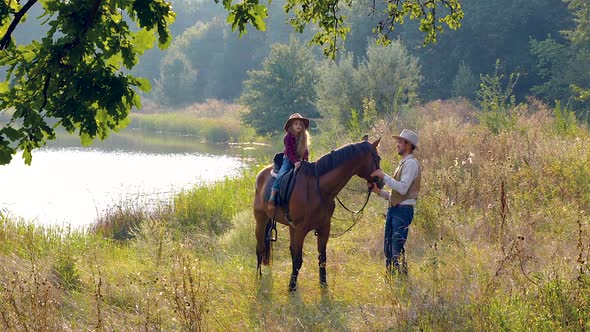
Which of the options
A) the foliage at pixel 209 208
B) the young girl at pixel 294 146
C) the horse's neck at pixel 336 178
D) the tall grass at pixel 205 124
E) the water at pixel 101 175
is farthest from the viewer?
the tall grass at pixel 205 124

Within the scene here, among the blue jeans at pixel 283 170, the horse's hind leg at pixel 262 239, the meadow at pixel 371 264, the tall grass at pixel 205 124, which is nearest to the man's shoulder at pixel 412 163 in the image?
the meadow at pixel 371 264

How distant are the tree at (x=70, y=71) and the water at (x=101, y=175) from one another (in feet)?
26.4

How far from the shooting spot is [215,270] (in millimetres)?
8031

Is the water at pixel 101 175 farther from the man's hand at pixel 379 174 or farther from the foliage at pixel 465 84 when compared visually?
the foliage at pixel 465 84

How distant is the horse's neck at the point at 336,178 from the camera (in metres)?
6.76

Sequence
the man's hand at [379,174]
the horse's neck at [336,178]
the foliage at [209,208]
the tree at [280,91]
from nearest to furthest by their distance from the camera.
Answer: the man's hand at [379,174]
the horse's neck at [336,178]
the foliage at [209,208]
the tree at [280,91]

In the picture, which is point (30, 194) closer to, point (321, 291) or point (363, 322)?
point (321, 291)

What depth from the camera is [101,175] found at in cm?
2262

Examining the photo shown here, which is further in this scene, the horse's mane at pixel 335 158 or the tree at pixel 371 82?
the tree at pixel 371 82

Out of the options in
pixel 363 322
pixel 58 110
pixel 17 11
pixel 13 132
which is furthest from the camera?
pixel 363 322

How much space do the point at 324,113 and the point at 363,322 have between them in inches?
878

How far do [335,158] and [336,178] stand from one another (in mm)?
233

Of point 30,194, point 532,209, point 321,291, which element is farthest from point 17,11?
point 30,194

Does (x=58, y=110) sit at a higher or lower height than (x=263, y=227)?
higher
